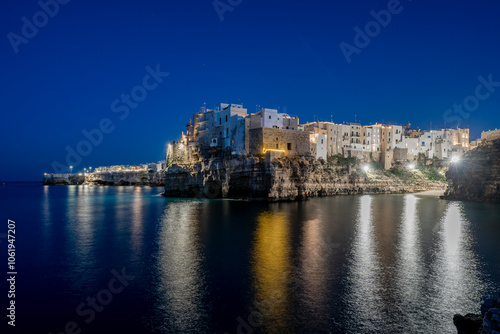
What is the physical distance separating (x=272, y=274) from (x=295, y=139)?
4336cm

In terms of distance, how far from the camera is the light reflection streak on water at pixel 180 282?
1148cm

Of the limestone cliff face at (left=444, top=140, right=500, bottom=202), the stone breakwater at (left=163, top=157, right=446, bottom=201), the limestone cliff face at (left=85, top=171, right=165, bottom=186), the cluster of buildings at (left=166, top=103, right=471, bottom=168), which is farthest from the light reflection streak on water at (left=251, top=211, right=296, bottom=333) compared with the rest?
the limestone cliff face at (left=85, top=171, right=165, bottom=186)

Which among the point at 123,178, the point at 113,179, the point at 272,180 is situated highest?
the point at 272,180

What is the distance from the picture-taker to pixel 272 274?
16203 millimetres

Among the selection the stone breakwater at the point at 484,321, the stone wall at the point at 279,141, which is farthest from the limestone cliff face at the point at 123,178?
the stone breakwater at the point at 484,321

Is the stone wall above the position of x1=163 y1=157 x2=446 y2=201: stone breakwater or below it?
above

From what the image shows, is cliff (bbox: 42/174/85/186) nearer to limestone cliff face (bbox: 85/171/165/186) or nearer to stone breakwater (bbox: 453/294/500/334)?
limestone cliff face (bbox: 85/171/165/186)

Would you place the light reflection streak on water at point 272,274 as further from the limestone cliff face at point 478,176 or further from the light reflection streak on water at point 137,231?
the limestone cliff face at point 478,176

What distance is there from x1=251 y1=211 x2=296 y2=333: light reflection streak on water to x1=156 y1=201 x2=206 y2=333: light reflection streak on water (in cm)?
249

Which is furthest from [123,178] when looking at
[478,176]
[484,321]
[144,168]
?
[484,321]

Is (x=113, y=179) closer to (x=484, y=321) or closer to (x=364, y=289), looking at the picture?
(x=364, y=289)

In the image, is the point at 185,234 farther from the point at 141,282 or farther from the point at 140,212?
the point at 140,212

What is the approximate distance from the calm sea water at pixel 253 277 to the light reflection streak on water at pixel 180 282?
2.4 inches

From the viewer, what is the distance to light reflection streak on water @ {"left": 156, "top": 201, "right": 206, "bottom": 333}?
11484mm
